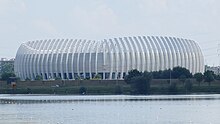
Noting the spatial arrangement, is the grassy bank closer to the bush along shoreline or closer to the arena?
the bush along shoreline

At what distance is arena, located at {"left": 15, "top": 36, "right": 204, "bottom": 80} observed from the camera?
168 meters

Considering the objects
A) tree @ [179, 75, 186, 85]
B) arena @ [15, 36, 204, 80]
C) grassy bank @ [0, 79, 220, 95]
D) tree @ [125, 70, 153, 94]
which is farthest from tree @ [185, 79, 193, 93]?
arena @ [15, 36, 204, 80]

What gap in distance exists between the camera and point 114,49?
552 feet

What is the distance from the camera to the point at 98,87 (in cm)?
13412

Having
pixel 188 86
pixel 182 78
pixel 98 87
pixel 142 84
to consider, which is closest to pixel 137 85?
pixel 142 84

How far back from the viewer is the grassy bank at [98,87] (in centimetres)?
12338

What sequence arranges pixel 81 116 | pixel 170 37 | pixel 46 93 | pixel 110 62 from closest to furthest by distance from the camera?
pixel 81 116 < pixel 46 93 < pixel 110 62 < pixel 170 37

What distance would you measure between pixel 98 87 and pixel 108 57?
1311 inches

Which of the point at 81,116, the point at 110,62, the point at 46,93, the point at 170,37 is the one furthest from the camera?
the point at 170,37

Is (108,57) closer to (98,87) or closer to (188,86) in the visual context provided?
(98,87)

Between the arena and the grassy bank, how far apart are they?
22.8 m

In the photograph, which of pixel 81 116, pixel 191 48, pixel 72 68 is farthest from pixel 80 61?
pixel 81 116

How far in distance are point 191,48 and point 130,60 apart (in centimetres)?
1490

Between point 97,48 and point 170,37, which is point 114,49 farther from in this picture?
point 170,37
